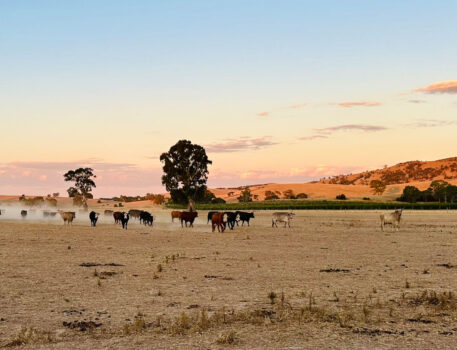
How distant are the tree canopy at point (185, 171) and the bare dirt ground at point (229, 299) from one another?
6095 centimetres

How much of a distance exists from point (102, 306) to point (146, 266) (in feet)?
25.5

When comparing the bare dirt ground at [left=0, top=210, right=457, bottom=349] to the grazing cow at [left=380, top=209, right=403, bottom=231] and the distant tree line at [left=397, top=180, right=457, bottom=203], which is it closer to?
the grazing cow at [left=380, top=209, right=403, bottom=231]

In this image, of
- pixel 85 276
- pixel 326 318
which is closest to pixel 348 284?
pixel 326 318

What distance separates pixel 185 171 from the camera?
8819 cm

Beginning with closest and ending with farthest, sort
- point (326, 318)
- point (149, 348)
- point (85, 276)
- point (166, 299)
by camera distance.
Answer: point (149, 348) → point (326, 318) → point (166, 299) → point (85, 276)

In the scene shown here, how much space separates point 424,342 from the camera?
1031 cm

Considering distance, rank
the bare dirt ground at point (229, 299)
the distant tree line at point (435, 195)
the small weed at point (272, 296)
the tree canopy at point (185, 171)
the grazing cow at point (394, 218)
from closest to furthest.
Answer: the bare dirt ground at point (229, 299)
the small weed at point (272, 296)
the grazing cow at point (394, 218)
the tree canopy at point (185, 171)
the distant tree line at point (435, 195)

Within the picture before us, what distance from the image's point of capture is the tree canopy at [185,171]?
87.9 metres

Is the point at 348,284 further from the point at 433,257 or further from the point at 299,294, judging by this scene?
the point at 433,257

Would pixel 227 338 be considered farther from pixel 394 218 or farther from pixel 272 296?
pixel 394 218

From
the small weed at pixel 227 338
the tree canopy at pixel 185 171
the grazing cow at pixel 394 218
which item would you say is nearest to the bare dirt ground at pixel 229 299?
the small weed at pixel 227 338

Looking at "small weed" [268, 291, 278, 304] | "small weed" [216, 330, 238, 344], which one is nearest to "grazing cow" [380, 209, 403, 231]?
"small weed" [268, 291, 278, 304]

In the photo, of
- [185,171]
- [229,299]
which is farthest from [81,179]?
[229,299]

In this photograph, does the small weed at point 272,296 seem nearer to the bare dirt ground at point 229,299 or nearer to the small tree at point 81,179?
the bare dirt ground at point 229,299
